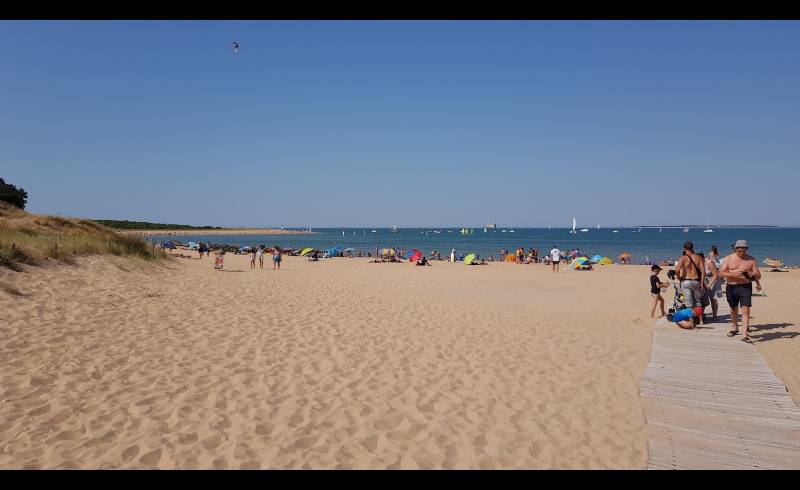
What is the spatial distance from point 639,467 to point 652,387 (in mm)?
2153

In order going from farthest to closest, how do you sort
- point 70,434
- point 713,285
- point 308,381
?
point 713,285
point 308,381
point 70,434

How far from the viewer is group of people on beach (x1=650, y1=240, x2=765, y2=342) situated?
311 inches

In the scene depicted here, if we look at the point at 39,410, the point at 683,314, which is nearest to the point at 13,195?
the point at 39,410

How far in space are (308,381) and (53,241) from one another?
37.0 feet

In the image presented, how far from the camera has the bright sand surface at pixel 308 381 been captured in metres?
4.18

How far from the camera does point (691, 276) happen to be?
940 centimetres

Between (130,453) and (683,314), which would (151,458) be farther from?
(683,314)

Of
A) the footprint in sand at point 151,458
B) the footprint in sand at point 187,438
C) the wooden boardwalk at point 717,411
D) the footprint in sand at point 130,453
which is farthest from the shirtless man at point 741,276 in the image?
the footprint in sand at point 130,453

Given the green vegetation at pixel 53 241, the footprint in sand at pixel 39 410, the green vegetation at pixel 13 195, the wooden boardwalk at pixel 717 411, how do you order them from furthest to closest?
the green vegetation at pixel 13 195
the green vegetation at pixel 53 241
the footprint in sand at pixel 39 410
the wooden boardwalk at pixel 717 411

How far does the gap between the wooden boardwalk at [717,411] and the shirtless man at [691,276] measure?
1626 mm

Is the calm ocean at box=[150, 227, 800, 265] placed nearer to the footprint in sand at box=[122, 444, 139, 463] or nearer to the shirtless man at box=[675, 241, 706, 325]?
the shirtless man at box=[675, 241, 706, 325]

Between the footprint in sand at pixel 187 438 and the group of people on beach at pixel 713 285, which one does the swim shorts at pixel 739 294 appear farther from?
the footprint in sand at pixel 187 438
